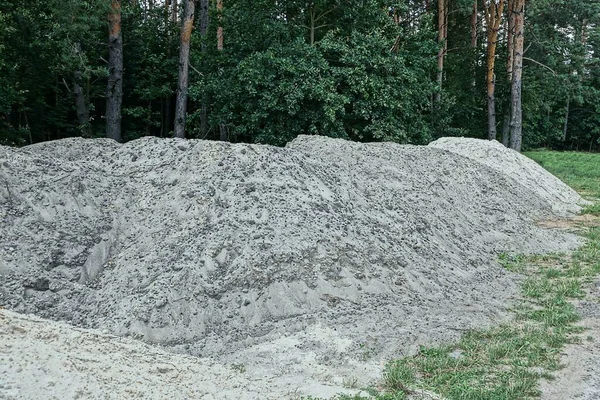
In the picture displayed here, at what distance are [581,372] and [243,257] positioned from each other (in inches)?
135

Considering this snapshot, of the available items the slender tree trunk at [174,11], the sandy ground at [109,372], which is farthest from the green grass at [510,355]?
the slender tree trunk at [174,11]

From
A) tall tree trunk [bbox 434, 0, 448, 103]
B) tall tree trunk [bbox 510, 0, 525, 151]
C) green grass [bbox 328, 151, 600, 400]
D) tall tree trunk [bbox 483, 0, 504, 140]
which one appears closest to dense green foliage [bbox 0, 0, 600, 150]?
tall tree trunk [bbox 434, 0, 448, 103]

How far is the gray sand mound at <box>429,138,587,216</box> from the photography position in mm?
12920

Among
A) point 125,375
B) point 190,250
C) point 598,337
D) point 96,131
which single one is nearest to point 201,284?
point 190,250

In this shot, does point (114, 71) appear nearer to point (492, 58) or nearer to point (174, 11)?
point (174, 11)

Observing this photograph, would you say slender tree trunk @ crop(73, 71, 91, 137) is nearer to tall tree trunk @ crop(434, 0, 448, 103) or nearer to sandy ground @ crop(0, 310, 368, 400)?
tall tree trunk @ crop(434, 0, 448, 103)

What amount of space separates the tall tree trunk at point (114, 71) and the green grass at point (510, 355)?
12480mm

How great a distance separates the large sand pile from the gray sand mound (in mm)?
4347

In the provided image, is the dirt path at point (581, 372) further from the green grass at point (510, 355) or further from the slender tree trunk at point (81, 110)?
the slender tree trunk at point (81, 110)

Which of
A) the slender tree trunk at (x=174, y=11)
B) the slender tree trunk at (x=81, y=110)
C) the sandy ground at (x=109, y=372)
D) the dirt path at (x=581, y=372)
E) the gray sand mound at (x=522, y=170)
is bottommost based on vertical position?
the dirt path at (x=581, y=372)

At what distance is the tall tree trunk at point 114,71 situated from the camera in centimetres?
1516

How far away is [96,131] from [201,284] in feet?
56.1

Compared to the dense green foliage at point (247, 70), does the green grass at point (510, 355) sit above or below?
below

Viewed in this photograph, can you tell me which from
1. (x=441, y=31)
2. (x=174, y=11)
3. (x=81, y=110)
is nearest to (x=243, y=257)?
(x=81, y=110)
